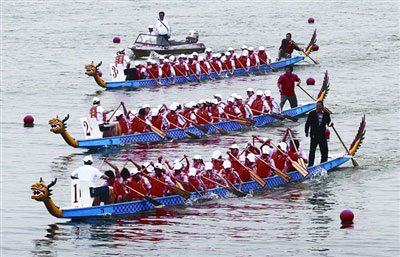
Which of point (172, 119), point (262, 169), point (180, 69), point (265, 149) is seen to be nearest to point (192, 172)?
point (262, 169)

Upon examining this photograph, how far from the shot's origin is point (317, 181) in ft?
102

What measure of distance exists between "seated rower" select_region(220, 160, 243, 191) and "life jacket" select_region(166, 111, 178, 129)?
7.80 metres

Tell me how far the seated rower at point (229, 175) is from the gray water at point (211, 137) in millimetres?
597

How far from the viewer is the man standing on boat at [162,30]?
53.6 m

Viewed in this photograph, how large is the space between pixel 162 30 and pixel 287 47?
6.93 meters

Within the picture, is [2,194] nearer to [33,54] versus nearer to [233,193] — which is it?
[233,193]

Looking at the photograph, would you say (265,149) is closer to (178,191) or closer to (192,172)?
(192,172)

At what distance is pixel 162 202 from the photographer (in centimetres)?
2809

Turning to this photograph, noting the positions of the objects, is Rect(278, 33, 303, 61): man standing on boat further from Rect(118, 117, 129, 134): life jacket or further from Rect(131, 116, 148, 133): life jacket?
Rect(118, 117, 129, 134): life jacket

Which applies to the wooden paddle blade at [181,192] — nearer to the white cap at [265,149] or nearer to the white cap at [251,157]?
the white cap at [251,157]

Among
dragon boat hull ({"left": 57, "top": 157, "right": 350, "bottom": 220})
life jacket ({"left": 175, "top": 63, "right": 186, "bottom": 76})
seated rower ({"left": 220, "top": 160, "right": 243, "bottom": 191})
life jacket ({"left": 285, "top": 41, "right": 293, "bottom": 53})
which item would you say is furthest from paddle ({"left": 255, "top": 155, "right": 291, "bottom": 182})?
life jacket ({"left": 285, "top": 41, "right": 293, "bottom": 53})

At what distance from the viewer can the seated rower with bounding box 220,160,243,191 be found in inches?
1155

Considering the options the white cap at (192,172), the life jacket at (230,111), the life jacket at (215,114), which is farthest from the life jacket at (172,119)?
the white cap at (192,172)

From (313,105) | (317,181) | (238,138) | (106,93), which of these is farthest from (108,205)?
(106,93)
